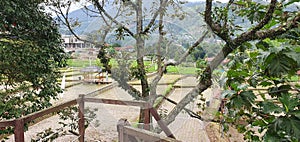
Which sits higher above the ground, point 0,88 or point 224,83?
point 224,83

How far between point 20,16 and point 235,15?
1.87 m

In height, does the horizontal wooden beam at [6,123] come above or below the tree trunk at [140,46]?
below

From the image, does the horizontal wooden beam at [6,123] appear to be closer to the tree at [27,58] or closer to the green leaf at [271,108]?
the tree at [27,58]

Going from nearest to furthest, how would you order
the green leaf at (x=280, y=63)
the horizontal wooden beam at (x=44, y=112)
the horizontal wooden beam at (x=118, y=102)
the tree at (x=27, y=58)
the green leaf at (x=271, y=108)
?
the green leaf at (x=280, y=63), the green leaf at (x=271, y=108), the horizontal wooden beam at (x=118, y=102), the horizontal wooden beam at (x=44, y=112), the tree at (x=27, y=58)

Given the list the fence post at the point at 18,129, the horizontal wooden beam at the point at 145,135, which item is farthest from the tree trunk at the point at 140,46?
the fence post at the point at 18,129

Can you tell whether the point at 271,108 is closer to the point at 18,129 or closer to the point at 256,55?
the point at 256,55

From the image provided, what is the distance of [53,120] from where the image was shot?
10.7 ft

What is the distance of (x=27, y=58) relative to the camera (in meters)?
2.07

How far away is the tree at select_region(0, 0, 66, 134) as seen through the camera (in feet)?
6.56

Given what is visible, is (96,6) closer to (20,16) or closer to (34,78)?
(20,16)

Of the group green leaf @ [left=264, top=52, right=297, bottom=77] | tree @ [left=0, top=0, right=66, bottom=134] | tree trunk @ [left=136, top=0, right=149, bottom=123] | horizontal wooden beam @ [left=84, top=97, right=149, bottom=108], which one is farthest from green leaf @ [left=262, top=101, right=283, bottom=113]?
tree @ [left=0, top=0, right=66, bottom=134]

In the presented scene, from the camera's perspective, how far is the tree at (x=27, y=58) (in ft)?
6.56

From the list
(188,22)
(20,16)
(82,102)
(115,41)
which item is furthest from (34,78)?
(188,22)

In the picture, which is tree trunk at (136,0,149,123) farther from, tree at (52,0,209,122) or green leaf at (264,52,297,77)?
green leaf at (264,52,297,77)
